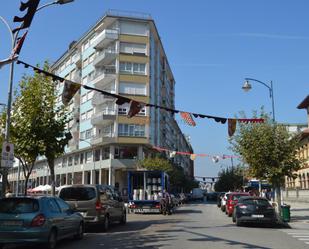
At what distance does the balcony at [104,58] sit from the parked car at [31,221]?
5178 cm

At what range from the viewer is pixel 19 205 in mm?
12391

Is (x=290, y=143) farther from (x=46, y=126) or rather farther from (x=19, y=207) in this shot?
(x=19, y=207)

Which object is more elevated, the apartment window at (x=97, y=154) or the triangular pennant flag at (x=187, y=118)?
the apartment window at (x=97, y=154)

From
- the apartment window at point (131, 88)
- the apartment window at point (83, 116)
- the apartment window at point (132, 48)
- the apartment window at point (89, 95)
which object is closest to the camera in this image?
the apartment window at point (131, 88)

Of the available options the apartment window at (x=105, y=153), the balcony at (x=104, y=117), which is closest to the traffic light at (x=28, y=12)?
the balcony at (x=104, y=117)

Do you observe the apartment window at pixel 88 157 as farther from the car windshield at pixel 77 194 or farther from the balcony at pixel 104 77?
the car windshield at pixel 77 194

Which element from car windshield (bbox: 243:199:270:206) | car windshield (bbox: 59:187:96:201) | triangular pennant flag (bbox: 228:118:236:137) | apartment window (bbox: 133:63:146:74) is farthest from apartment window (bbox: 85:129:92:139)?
car windshield (bbox: 59:187:96:201)

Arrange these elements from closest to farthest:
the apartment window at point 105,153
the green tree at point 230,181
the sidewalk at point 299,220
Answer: the sidewalk at point 299,220
the apartment window at point 105,153
the green tree at point 230,181

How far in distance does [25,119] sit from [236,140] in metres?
11.4

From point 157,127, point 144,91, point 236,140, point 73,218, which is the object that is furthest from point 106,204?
point 157,127

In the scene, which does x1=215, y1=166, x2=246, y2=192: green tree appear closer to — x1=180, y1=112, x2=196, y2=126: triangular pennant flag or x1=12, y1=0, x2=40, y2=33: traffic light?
x1=180, y1=112, x2=196, y2=126: triangular pennant flag

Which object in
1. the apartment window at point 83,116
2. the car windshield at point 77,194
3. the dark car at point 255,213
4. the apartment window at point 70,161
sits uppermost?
the apartment window at point 83,116

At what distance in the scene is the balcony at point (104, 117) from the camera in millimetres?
61938

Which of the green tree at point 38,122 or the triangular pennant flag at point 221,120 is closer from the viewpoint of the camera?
the triangular pennant flag at point 221,120
